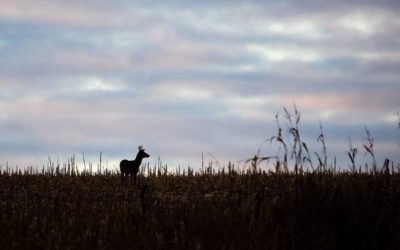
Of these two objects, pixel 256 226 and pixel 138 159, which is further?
pixel 138 159

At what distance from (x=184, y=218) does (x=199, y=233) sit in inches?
25.8

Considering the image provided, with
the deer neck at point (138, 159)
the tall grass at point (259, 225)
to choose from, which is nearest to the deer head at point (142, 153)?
the deer neck at point (138, 159)

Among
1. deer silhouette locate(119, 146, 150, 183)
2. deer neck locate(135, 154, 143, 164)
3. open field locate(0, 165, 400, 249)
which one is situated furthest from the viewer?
deer neck locate(135, 154, 143, 164)

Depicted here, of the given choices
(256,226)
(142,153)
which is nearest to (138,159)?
(142,153)

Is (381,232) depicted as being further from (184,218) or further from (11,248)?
(11,248)

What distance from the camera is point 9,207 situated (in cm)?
1025

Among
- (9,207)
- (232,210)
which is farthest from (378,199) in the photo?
(9,207)

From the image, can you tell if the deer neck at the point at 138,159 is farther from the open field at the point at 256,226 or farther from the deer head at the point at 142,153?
the open field at the point at 256,226

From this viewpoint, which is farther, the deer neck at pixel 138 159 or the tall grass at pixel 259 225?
the deer neck at pixel 138 159

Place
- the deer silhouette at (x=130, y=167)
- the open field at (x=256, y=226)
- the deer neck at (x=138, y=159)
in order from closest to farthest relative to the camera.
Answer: the open field at (x=256, y=226) → the deer silhouette at (x=130, y=167) → the deer neck at (x=138, y=159)

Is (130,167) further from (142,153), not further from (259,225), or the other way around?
(259,225)

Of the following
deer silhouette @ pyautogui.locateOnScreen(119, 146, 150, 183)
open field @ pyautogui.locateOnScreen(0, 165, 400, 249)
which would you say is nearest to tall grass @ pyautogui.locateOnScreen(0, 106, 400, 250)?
open field @ pyautogui.locateOnScreen(0, 165, 400, 249)

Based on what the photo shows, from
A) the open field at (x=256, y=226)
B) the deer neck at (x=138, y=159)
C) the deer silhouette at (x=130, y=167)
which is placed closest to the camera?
the open field at (x=256, y=226)

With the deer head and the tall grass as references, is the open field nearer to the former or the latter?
the tall grass
